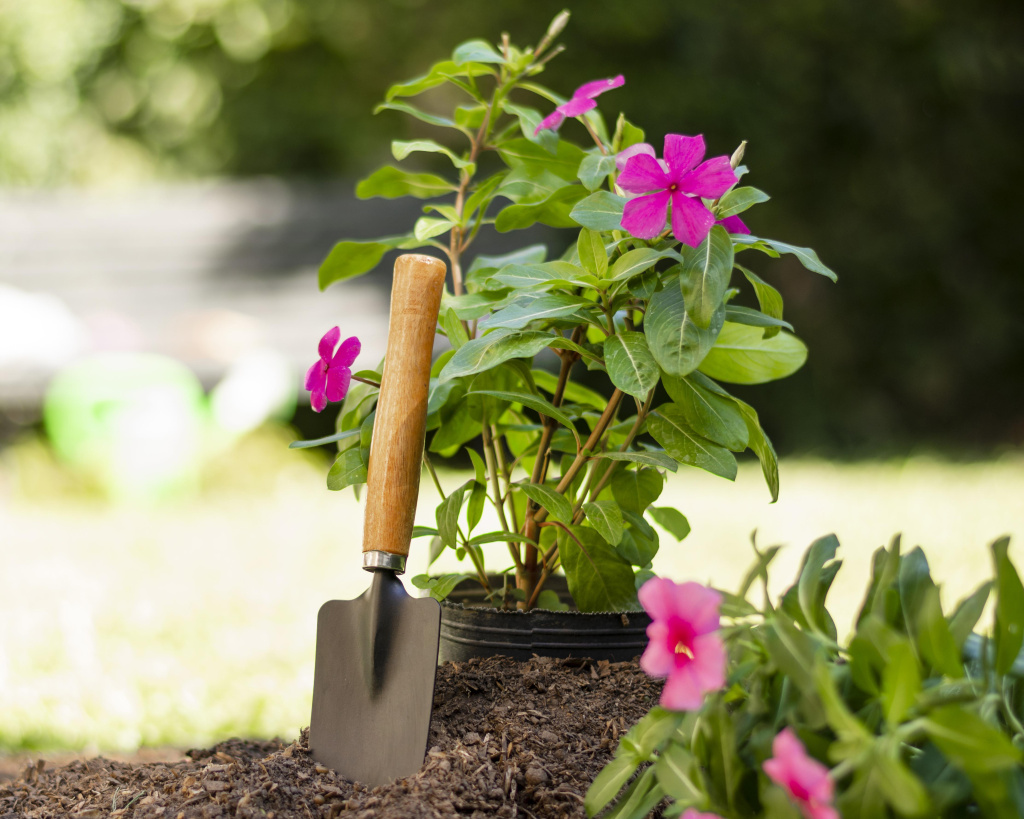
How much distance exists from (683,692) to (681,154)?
536 millimetres

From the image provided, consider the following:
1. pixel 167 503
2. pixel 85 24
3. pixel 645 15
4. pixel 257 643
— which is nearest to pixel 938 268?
pixel 645 15

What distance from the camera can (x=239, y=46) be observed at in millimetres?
8672

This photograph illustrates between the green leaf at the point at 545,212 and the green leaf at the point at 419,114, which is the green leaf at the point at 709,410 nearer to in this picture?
the green leaf at the point at 545,212

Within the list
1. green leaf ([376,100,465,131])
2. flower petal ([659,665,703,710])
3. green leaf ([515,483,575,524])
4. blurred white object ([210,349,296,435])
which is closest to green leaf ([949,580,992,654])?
flower petal ([659,665,703,710])

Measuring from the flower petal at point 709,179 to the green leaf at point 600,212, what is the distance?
86mm

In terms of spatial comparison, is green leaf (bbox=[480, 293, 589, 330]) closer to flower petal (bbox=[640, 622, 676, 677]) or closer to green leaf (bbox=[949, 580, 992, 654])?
flower petal (bbox=[640, 622, 676, 677])

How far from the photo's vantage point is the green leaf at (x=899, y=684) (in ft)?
2.05

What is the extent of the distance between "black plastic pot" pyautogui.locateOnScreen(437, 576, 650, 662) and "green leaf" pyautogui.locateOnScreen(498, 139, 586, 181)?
594 millimetres

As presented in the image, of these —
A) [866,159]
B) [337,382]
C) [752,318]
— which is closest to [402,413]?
[337,382]

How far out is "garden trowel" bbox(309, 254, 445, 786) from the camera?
1.04 m

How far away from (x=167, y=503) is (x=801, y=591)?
171 inches

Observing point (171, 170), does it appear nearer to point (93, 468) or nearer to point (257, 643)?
point (93, 468)

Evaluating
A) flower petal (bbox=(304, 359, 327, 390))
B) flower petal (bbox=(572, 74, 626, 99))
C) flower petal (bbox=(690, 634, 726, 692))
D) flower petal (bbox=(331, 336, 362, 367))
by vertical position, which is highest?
flower petal (bbox=(572, 74, 626, 99))

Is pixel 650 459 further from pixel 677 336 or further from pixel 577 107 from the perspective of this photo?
pixel 577 107
